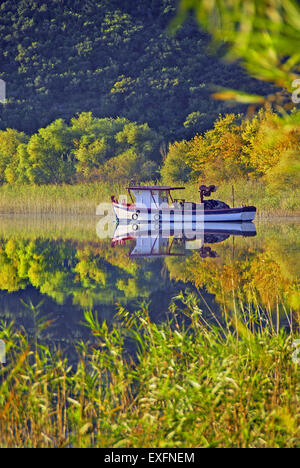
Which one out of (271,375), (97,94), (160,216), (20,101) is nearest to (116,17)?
(97,94)

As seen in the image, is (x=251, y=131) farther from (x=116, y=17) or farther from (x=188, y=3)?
(x=116, y=17)

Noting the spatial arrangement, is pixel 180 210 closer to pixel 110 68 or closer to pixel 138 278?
pixel 138 278

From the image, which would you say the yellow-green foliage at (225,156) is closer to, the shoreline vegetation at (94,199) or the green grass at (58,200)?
the shoreline vegetation at (94,199)

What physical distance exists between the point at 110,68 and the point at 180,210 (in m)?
53.5

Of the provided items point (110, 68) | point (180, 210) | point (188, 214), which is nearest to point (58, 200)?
point (188, 214)

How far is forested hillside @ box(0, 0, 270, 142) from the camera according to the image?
236ft

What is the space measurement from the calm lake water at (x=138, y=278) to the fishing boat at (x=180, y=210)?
34.3 ft

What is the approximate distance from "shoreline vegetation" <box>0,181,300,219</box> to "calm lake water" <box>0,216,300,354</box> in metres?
14.0

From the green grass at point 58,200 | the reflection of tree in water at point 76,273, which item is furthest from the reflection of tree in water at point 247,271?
the green grass at point 58,200

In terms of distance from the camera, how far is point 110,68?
3248 inches

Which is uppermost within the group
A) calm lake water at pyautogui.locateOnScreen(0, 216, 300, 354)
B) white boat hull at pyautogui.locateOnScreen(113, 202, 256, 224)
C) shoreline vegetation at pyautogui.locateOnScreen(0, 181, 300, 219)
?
shoreline vegetation at pyautogui.locateOnScreen(0, 181, 300, 219)

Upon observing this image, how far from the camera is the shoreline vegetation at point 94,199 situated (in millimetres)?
36438

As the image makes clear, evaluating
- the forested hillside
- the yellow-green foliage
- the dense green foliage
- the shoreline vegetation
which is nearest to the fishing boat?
the shoreline vegetation

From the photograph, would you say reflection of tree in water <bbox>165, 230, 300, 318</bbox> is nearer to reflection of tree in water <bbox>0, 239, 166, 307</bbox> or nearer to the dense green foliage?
reflection of tree in water <bbox>0, 239, 166, 307</bbox>
